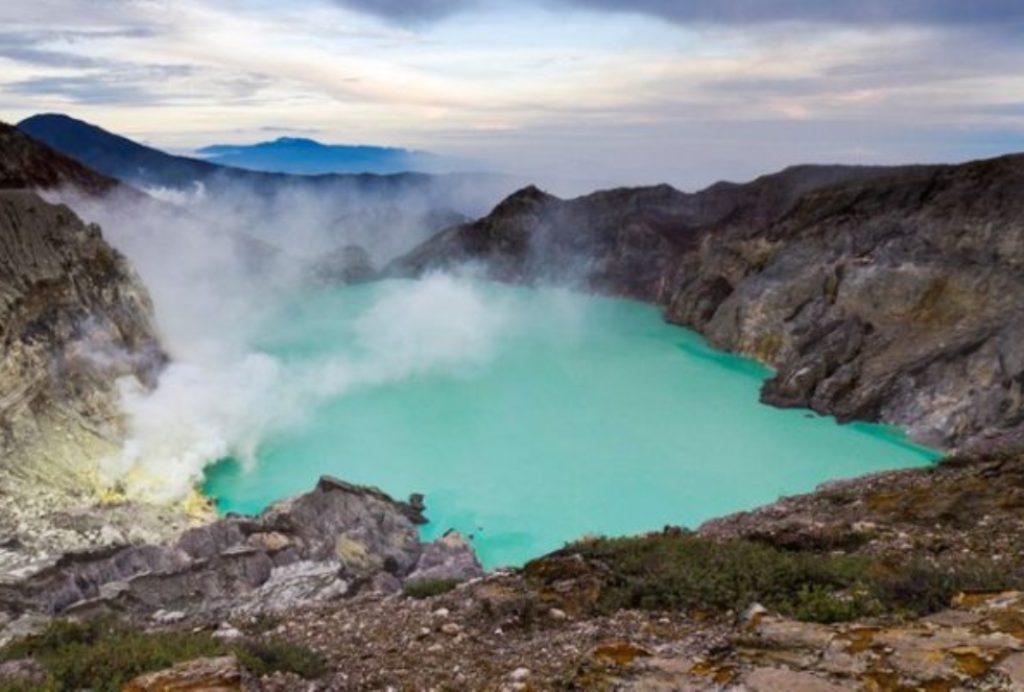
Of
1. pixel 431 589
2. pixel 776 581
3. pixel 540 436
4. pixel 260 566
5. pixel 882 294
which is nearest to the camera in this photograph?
pixel 776 581

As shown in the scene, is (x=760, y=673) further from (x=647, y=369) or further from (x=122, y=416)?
(x=647, y=369)

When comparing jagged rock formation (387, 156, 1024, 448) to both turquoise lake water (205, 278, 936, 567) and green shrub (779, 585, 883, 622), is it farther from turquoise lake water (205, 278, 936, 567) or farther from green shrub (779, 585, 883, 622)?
green shrub (779, 585, 883, 622)

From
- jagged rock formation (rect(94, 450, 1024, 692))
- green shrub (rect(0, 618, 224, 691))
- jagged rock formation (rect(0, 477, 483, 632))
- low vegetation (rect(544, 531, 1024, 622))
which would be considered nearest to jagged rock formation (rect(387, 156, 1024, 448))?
jagged rock formation (rect(94, 450, 1024, 692))

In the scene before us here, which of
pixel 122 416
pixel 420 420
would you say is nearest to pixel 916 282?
pixel 420 420

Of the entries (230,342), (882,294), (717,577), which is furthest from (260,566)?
(882,294)

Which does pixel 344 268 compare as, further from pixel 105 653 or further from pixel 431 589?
pixel 105 653

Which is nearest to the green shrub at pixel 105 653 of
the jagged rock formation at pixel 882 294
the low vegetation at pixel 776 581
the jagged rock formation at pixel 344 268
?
the low vegetation at pixel 776 581

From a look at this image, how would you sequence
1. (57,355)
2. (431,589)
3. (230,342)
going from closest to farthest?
(431,589) → (57,355) → (230,342)
